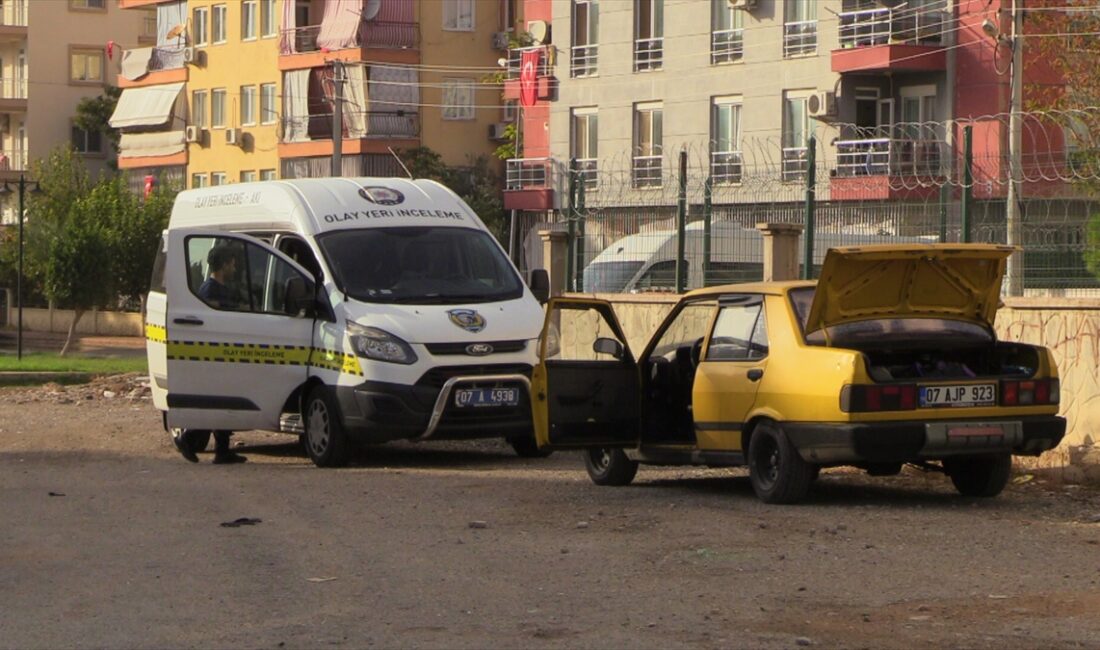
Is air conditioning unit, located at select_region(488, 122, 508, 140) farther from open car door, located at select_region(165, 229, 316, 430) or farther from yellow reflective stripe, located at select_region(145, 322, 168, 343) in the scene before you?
open car door, located at select_region(165, 229, 316, 430)

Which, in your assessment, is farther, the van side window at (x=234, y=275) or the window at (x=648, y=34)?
the window at (x=648, y=34)

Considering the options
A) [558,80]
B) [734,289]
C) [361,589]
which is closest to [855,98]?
[558,80]

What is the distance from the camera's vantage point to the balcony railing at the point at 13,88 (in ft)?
259

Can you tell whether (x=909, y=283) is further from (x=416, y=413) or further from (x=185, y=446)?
(x=185, y=446)

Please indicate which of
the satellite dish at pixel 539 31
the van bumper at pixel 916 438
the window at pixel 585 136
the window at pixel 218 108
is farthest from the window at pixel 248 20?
the van bumper at pixel 916 438

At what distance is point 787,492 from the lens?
40.9 ft

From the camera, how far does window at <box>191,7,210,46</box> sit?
2608 inches

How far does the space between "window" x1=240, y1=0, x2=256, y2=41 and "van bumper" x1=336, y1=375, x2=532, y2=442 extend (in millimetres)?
49534

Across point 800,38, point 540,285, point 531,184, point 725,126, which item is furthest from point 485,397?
point 531,184

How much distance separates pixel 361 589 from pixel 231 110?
56932mm

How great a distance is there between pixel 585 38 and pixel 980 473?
125 feet

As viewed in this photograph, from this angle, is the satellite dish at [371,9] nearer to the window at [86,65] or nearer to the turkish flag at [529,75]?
the turkish flag at [529,75]

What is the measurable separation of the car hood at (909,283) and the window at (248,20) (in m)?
53.2

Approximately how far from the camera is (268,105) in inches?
2466
